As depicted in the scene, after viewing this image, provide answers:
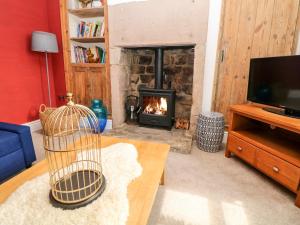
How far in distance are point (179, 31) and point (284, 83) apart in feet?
4.41

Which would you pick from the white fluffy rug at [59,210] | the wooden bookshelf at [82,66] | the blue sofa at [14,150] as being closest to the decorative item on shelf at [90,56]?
the wooden bookshelf at [82,66]

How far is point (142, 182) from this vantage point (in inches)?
41.4

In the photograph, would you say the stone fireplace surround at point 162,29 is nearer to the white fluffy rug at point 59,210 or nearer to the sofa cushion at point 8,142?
the sofa cushion at point 8,142

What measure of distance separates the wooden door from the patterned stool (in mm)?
351

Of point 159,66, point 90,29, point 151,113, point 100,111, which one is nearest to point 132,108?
point 151,113

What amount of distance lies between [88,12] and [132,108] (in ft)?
5.53

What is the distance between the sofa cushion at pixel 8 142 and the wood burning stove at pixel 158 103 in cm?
162

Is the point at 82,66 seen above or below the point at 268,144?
above

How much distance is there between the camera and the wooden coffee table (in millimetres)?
843

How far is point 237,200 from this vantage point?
140 cm

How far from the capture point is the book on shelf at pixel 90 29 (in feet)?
9.12

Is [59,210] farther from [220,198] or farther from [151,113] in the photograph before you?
[151,113]

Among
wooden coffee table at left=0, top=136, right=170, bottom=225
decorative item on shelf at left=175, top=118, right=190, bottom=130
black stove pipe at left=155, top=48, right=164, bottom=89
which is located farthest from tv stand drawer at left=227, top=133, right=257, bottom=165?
black stove pipe at left=155, top=48, right=164, bottom=89

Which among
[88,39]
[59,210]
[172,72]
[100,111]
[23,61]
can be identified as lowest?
[59,210]
